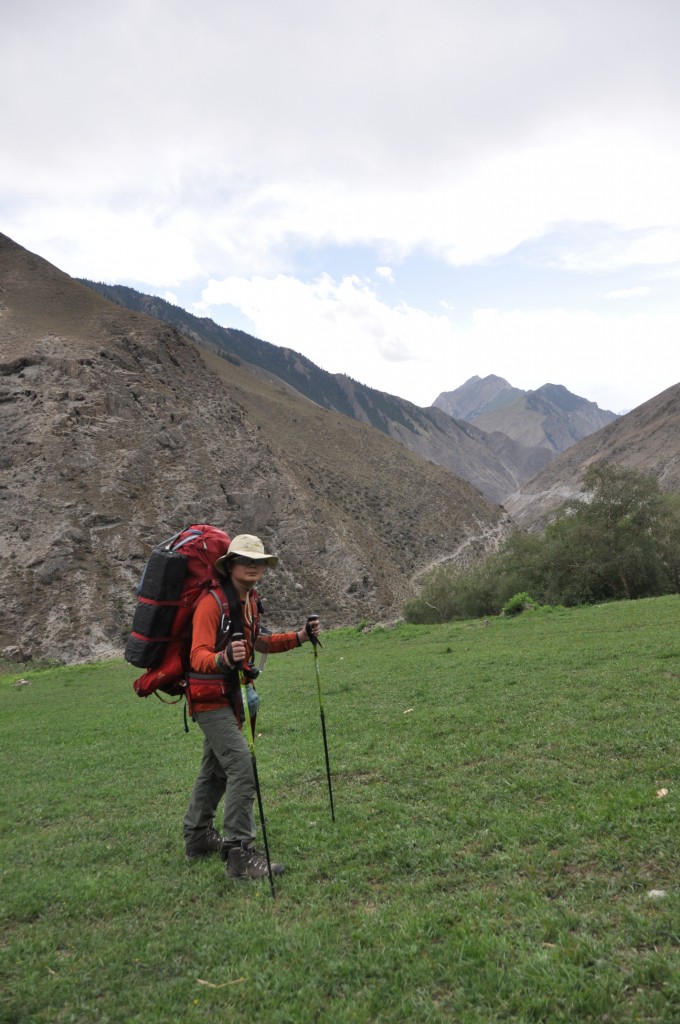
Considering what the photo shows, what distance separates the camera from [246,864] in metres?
5.31

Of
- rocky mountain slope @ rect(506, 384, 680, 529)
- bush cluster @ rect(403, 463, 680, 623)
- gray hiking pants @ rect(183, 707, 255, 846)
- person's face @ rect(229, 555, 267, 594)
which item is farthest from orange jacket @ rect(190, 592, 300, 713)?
rocky mountain slope @ rect(506, 384, 680, 529)

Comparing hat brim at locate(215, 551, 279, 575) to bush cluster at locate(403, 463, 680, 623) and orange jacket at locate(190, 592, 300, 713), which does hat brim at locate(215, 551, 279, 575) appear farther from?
bush cluster at locate(403, 463, 680, 623)

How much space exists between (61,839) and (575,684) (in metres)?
8.47

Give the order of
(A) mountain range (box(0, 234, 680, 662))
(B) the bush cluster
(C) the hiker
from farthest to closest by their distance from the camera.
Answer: (A) mountain range (box(0, 234, 680, 662))
(B) the bush cluster
(C) the hiker

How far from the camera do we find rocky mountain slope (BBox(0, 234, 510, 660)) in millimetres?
40875

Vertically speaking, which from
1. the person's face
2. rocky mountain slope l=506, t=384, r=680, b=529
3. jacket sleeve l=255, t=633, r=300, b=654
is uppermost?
rocky mountain slope l=506, t=384, r=680, b=529

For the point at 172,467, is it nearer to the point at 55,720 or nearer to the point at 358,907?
the point at 55,720

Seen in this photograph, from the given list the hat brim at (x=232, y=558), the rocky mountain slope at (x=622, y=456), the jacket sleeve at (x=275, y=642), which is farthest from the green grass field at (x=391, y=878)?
the rocky mountain slope at (x=622, y=456)

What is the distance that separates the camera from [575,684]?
10.1 m

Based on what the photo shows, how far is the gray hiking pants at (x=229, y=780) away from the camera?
5.46 meters

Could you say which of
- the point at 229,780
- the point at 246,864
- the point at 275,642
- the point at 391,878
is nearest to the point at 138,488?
the point at 275,642

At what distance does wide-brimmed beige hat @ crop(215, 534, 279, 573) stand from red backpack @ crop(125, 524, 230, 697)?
172 mm

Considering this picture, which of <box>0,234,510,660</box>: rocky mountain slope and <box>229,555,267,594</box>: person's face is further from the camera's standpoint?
<box>0,234,510,660</box>: rocky mountain slope

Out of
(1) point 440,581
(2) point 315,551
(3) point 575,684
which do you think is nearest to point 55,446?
(2) point 315,551
